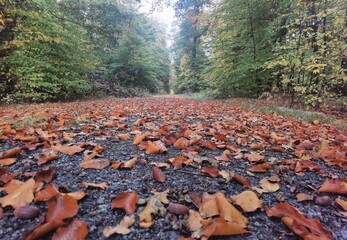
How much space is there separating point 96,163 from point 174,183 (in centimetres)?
55

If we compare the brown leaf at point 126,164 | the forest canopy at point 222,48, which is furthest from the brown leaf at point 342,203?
the forest canopy at point 222,48

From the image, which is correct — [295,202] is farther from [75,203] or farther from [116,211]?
[75,203]

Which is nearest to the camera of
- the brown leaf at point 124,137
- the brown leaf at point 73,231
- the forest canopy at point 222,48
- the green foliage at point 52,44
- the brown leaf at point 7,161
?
the brown leaf at point 73,231

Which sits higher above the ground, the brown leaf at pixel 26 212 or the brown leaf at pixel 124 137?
the brown leaf at pixel 124 137

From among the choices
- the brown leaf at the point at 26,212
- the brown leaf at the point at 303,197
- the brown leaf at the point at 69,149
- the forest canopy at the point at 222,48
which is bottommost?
the brown leaf at the point at 303,197

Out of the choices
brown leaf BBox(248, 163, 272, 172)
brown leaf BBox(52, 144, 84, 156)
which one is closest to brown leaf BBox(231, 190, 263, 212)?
brown leaf BBox(248, 163, 272, 172)

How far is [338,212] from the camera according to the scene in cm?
120

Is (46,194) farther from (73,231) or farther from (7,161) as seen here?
(7,161)

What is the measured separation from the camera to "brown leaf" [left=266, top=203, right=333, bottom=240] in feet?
3.16

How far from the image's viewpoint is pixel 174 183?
138 cm

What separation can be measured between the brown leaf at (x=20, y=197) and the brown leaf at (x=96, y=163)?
365mm

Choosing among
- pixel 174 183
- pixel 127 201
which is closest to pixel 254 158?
pixel 174 183

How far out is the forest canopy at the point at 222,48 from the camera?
5535 millimetres

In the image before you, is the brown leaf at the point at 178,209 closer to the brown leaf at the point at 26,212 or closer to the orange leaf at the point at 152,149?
the brown leaf at the point at 26,212
